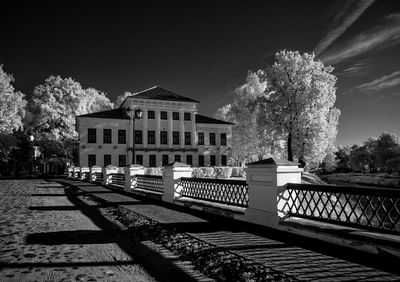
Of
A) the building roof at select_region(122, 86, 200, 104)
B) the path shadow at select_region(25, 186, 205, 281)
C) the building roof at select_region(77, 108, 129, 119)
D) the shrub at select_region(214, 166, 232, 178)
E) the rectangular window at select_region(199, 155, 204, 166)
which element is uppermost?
the building roof at select_region(122, 86, 200, 104)

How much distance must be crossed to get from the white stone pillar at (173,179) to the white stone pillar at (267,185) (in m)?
4.48

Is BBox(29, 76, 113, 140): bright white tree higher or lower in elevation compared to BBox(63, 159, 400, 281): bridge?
higher

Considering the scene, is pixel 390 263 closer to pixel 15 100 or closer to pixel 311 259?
pixel 311 259

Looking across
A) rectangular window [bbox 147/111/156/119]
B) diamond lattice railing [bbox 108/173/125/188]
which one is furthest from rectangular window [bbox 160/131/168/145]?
diamond lattice railing [bbox 108/173/125/188]

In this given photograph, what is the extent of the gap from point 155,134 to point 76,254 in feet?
116

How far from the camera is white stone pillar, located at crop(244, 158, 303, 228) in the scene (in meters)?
6.72

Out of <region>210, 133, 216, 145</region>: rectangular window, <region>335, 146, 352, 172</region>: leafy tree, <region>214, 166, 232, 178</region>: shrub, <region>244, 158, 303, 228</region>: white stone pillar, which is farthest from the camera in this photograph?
<region>335, 146, 352, 172</region>: leafy tree

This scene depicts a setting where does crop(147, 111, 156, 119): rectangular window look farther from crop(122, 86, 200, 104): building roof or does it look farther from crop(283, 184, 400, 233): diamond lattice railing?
crop(283, 184, 400, 233): diamond lattice railing

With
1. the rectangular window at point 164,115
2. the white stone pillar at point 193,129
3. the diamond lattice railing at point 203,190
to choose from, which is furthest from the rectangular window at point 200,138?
the diamond lattice railing at point 203,190

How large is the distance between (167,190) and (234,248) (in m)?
A: 7.19

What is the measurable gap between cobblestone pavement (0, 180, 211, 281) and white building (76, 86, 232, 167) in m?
30.4

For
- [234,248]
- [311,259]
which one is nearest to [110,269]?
[234,248]

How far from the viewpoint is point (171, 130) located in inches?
1590

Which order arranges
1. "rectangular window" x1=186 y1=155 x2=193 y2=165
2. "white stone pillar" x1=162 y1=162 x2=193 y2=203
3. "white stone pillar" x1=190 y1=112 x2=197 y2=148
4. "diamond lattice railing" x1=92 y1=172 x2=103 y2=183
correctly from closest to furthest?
"white stone pillar" x1=162 y1=162 x2=193 y2=203
"diamond lattice railing" x1=92 y1=172 x2=103 y2=183
"rectangular window" x1=186 y1=155 x2=193 y2=165
"white stone pillar" x1=190 y1=112 x2=197 y2=148
